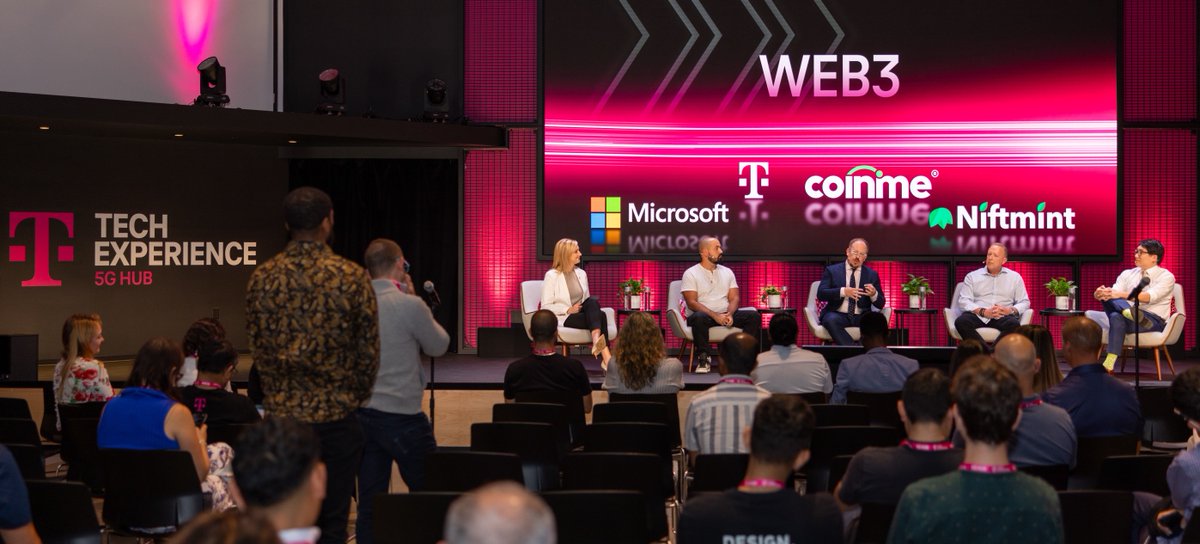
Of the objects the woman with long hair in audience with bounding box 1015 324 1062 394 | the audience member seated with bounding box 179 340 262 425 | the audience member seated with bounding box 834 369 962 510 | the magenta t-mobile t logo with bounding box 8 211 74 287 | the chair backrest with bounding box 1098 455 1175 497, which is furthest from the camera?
the magenta t-mobile t logo with bounding box 8 211 74 287

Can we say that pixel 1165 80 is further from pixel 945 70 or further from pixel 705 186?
pixel 705 186

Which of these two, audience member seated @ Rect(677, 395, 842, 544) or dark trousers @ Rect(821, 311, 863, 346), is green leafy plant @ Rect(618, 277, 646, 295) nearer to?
dark trousers @ Rect(821, 311, 863, 346)

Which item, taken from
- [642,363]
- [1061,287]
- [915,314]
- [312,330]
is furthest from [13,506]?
[915,314]

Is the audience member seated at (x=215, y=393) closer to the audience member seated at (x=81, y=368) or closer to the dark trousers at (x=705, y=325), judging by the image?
the audience member seated at (x=81, y=368)

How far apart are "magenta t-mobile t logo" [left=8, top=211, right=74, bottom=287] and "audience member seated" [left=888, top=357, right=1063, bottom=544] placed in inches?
394

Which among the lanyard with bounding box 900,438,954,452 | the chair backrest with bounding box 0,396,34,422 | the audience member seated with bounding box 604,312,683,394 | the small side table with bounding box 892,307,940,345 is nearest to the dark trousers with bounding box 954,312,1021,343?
the small side table with bounding box 892,307,940,345

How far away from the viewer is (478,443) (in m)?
4.76

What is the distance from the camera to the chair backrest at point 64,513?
11.6 ft

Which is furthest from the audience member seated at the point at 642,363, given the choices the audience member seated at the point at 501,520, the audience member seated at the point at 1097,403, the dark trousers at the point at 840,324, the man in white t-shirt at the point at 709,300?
the audience member seated at the point at 501,520

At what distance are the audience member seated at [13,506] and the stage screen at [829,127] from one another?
8803 mm

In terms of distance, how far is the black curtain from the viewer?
40.2 feet

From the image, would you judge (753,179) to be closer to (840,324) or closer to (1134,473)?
(840,324)

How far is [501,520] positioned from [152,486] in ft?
9.57

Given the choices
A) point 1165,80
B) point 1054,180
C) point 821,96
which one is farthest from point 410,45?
point 1165,80
